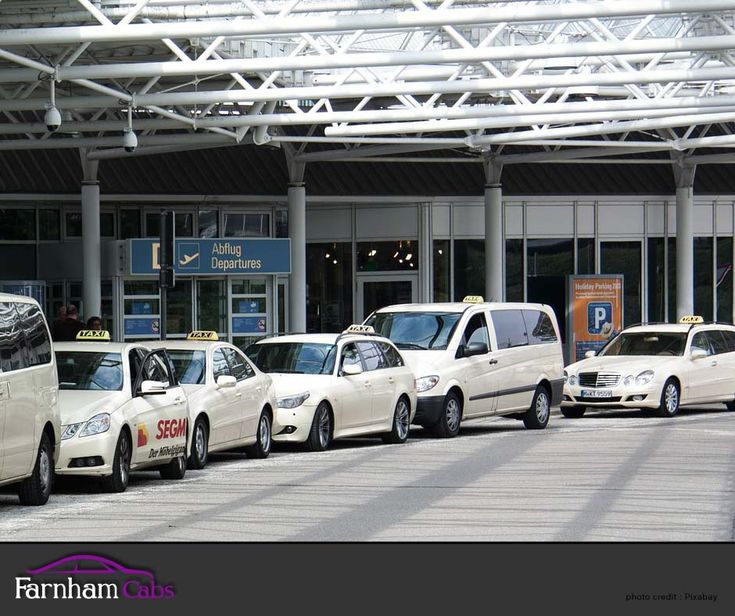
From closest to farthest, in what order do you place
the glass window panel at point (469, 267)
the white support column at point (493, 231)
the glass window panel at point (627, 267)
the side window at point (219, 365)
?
the side window at point (219, 365), the white support column at point (493, 231), the glass window panel at point (469, 267), the glass window panel at point (627, 267)

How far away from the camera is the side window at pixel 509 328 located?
24.6 meters

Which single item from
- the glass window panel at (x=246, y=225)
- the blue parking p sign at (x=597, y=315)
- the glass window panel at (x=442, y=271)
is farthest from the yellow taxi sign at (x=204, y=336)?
the glass window panel at (x=442, y=271)

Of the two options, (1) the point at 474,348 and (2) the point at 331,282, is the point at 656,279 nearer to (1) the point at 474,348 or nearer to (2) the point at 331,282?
(2) the point at 331,282

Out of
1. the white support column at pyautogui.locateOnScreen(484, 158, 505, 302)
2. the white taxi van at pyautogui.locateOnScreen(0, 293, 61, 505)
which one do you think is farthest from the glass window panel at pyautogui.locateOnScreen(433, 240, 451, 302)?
the white taxi van at pyautogui.locateOnScreen(0, 293, 61, 505)

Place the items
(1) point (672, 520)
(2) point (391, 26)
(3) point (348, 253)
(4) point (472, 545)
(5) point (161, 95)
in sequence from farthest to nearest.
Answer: (3) point (348, 253), (5) point (161, 95), (2) point (391, 26), (1) point (672, 520), (4) point (472, 545)

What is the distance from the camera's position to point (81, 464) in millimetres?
15250

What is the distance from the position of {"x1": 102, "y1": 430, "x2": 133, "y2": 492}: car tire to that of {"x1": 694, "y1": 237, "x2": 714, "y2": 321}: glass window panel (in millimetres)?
30597

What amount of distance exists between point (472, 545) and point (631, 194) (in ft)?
109

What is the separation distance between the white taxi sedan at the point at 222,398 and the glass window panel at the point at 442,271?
2181 cm

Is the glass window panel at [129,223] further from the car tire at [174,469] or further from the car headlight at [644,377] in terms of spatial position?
the car tire at [174,469]

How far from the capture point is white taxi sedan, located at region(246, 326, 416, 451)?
67.2 ft

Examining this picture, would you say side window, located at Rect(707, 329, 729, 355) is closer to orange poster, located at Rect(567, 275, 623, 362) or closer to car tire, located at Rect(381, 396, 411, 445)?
orange poster, located at Rect(567, 275, 623, 362)

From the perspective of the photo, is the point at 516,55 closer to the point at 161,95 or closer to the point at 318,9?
the point at 318,9

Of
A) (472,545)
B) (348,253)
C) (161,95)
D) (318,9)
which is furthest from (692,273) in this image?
(472,545)
